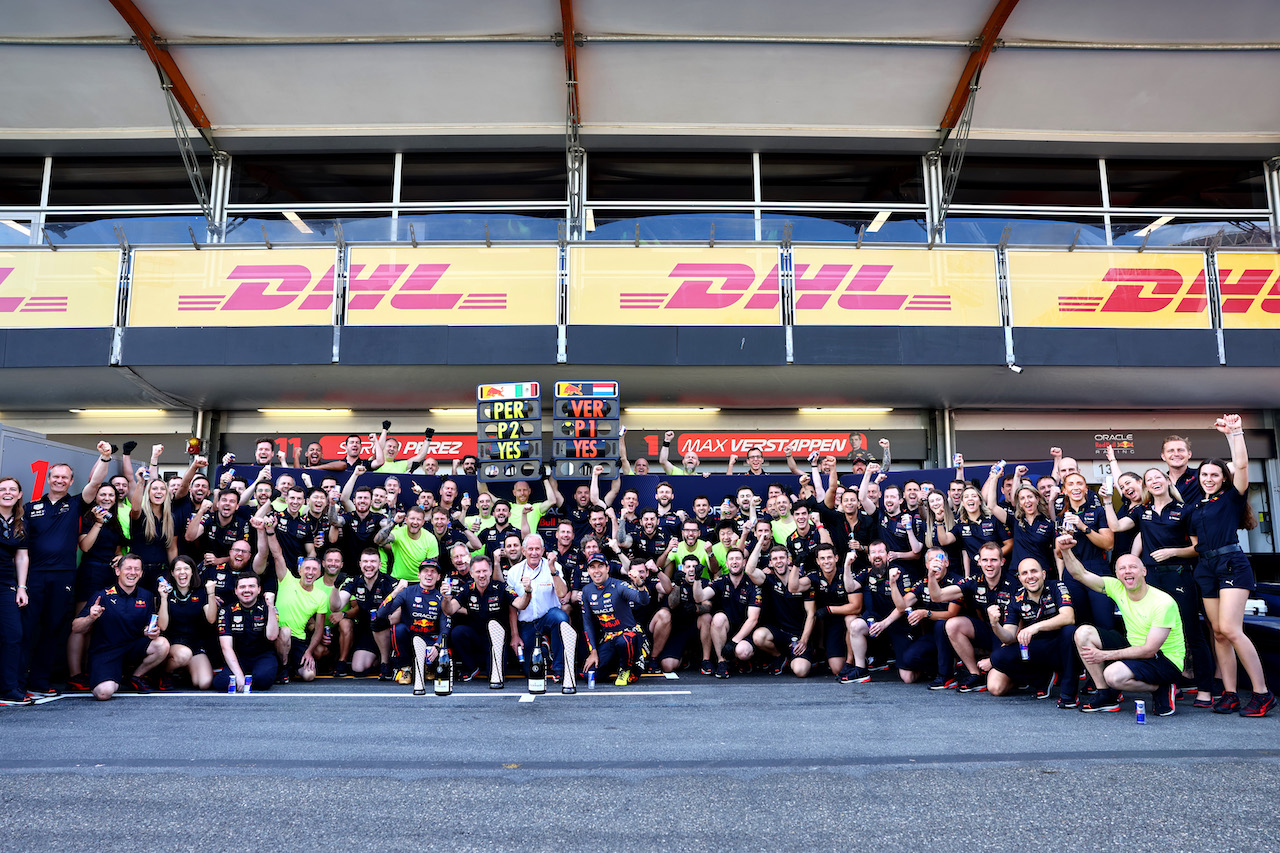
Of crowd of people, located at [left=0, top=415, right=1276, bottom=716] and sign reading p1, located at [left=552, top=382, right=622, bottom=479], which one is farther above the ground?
sign reading p1, located at [left=552, top=382, right=622, bottom=479]

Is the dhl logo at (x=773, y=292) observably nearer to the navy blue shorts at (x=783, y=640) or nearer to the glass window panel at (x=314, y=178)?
the glass window panel at (x=314, y=178)

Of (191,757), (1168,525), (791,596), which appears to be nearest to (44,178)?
(191,757)

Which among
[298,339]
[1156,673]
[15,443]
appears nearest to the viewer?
[1156,673]

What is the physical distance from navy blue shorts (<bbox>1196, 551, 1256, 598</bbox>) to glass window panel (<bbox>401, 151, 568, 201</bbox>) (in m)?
12.0

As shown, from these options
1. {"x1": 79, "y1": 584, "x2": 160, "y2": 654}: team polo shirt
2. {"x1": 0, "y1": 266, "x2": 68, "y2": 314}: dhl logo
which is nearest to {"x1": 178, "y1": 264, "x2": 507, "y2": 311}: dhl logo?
{"x1": 0, "y1": 266, "x2": 68, "y2": 314}: dhl logo

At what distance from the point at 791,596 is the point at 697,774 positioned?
4.68 m

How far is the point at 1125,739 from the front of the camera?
600 cm

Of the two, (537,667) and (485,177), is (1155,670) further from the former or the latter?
(485,177)

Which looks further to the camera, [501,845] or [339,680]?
[339,680]

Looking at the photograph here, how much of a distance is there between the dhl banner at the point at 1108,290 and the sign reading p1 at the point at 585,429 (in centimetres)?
713

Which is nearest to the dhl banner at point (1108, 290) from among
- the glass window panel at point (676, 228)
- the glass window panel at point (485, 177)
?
the glass window panel at point (676, 228)

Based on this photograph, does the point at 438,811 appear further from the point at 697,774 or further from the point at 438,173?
the point at 438,173

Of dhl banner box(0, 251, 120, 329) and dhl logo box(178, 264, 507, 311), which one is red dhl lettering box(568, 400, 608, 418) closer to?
dhl logo box(178, 264, 507, 311)

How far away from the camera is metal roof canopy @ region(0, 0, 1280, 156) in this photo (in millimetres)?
12891
